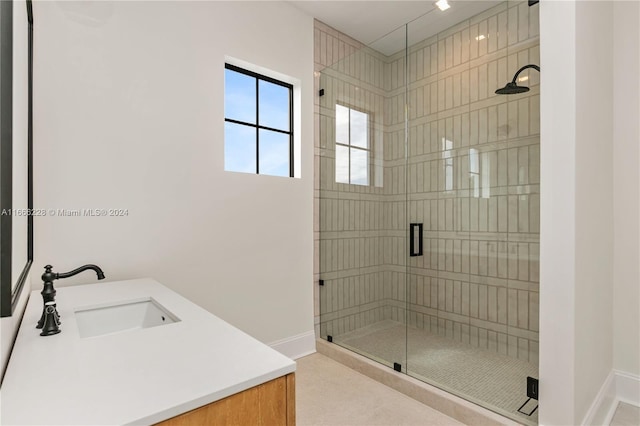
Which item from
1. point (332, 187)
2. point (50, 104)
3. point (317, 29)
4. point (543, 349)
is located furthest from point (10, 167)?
point (317, 29)

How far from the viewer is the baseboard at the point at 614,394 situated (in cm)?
195

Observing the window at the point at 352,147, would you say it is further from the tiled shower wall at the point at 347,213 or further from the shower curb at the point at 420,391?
the shower curb at the point at 420,391

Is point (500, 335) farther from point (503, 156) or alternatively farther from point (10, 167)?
point (10, 167)

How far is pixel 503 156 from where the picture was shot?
7.74 feet

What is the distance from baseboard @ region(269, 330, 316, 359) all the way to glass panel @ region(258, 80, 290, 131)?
1724mm

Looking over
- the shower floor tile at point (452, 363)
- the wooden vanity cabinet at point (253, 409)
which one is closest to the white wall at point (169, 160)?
the shower floor tile at point (452, 363)

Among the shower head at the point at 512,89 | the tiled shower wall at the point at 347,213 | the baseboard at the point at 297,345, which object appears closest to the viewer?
the shower head at the point at 512,89

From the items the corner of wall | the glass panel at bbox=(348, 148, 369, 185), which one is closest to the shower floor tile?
the glass panel at bbox=(348, 148, 369, 185)

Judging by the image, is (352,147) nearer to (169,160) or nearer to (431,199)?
(431,199)

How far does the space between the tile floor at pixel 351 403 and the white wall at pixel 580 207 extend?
66cm

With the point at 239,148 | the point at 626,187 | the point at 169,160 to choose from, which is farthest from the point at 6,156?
Answer: the point at 626,187

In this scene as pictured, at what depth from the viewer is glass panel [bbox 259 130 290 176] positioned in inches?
107

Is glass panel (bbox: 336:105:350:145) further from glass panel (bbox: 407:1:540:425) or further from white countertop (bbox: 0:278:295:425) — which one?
white countertop (bbox: 0:278:295:425)

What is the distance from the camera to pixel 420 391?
211cm
